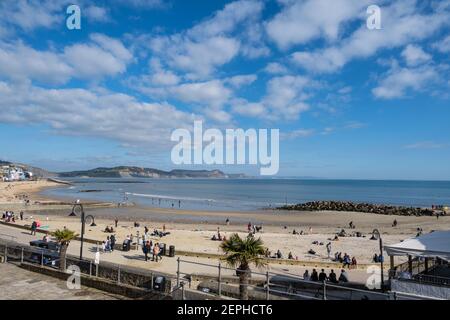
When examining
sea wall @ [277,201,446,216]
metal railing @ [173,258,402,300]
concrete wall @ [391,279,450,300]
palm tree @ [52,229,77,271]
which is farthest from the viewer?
sea wall @ [277,201,446,216]

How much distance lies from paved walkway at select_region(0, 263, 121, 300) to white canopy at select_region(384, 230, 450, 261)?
856 cm

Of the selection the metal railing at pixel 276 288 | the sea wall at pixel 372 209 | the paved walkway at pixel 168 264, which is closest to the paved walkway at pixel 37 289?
the metal railing at pixel 276 288

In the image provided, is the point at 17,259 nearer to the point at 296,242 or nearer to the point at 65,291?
the point at 65,291

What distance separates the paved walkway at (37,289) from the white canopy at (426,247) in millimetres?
8561

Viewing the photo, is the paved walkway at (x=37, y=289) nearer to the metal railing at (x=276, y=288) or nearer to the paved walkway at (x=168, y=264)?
the metal railing at (x=276, y=288)

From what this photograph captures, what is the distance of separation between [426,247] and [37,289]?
1181 cm

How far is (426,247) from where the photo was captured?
38.8 ft

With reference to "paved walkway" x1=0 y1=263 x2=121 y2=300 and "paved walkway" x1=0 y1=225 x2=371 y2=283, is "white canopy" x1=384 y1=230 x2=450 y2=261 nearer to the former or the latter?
"paved walkway" x1=0 y1=225 x2=371 y2=283

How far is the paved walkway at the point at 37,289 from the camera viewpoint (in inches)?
449

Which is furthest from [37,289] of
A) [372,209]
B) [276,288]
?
[372,209]

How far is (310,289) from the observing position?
15.3 meters

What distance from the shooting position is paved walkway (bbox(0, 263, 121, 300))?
11398mm

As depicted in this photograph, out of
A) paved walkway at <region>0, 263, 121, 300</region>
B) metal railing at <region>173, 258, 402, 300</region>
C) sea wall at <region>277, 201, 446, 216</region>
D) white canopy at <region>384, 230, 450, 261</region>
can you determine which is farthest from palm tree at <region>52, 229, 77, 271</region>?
sea wall at <region>277, 201, 446, 216</region>
